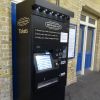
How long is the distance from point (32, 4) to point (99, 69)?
204 inches

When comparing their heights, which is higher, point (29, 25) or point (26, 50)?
point (29, 25)

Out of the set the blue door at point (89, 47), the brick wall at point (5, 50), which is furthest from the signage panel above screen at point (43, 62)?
the blue door at point (89, 47)

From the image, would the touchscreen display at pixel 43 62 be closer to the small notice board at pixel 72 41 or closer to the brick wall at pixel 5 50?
the brick wall at pixel 5 50

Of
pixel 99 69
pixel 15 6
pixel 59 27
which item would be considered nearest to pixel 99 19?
pixel 99 69

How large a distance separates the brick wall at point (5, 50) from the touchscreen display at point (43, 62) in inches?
20.4

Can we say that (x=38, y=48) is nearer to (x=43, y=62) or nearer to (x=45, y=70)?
(x=43, y=62)

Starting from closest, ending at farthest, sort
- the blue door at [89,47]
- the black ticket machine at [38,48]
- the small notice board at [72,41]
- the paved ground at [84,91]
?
the black ticket machine at [38,48]
the paved ground at [84,91]
the small notice board at [72,41]
the blue door at [89,47]

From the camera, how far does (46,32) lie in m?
2.23

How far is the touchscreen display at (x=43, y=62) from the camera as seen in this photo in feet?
7.07

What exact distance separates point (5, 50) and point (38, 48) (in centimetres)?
54

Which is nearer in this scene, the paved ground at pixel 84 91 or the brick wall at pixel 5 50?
the brick wall at pixel 5 50

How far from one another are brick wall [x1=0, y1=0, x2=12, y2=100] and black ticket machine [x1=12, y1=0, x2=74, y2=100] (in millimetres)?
110

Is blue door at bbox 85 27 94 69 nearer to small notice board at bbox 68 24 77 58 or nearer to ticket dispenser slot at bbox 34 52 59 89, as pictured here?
small notice board at bbox 68 24 77 58

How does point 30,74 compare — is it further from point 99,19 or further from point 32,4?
→ point 99,19
